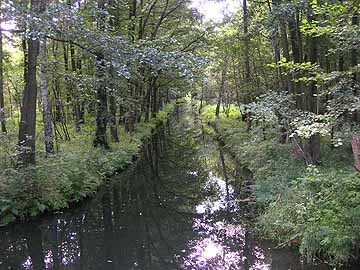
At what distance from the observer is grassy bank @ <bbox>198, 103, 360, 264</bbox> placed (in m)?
8.19

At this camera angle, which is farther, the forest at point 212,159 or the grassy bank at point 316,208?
the forest at point 212,159

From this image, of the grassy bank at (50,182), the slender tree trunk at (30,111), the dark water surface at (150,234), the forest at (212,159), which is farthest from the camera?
the slender tree trunk at (30,111)

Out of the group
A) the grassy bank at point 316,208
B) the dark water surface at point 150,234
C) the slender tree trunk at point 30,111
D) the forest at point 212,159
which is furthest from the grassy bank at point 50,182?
the grassy bank at point 316,208

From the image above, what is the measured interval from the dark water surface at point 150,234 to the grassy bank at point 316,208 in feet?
1.54

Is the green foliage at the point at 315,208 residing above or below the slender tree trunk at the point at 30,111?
below

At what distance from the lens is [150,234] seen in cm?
1122

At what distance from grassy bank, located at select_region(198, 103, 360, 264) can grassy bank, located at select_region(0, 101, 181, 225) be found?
6276mm

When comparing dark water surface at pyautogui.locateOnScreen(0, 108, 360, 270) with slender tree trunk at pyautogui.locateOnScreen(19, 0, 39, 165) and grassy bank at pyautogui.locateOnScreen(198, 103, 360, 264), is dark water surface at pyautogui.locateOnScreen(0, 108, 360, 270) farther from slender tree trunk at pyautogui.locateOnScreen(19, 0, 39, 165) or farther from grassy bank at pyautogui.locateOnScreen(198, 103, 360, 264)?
slender tree trunk at pyautogui.locateOnScreen(19, 0, 39, 165)

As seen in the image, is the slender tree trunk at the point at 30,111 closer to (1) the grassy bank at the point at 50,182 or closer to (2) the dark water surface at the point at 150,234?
(1) the grassy bank at the point at 50,182

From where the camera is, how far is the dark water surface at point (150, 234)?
9.16 meters

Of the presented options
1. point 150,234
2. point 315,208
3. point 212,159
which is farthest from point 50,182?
point 212,159

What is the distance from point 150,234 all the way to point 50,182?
372cm

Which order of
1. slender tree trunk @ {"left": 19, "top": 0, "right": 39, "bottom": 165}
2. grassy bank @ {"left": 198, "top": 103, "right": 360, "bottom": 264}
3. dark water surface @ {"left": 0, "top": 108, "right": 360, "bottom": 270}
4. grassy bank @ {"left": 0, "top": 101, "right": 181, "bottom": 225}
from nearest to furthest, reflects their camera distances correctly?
grassy bank @ {"left": 198, "top": 103, "right": 360, "bottom": 264} → dark water surface @ {"left": 0, "top": 108, "right": 360, "bottom": 270} → grassy bank @ {"left": 0, "top": 101, "right": 181, "bottom": 225} → slender tree trunk @ {"left": 19, "top": 0, "right": 39, "bottom": 165}

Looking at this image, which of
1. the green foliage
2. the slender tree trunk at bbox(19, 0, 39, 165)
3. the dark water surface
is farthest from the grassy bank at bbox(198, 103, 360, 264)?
the slender tree trunk at bbox(19, 0, 39, 165)
